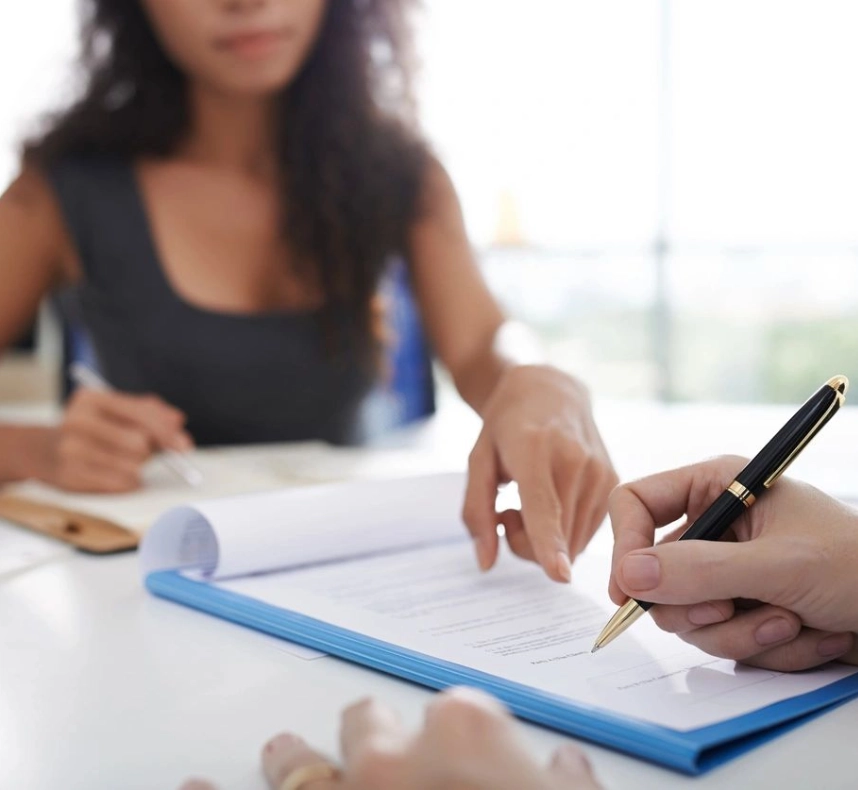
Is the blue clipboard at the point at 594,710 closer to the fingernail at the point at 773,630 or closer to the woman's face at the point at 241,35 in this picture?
the fingernail at the point at 773,630

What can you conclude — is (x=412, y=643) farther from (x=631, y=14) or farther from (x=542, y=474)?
(x=631, y=14)

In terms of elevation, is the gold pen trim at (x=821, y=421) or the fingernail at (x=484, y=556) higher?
the gold pen trim at (x=821, y=421)

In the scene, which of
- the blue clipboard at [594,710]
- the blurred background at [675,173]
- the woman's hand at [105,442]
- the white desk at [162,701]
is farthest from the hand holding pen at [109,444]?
the blurred background at [675,173]

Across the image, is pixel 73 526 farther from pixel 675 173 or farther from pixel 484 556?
pixel 675 173

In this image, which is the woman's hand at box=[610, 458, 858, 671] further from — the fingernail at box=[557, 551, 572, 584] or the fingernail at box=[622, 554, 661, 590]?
the fingernail at box=[557, 551, 572, 584]

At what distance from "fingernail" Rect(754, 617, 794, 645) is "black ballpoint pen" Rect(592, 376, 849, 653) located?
0.05 metres

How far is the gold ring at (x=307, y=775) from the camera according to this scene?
354 mm

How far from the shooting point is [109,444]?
3.36 feet

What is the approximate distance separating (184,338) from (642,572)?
111 centimetres

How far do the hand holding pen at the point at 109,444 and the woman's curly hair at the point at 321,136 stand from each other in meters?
0.50

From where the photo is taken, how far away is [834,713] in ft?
1.47

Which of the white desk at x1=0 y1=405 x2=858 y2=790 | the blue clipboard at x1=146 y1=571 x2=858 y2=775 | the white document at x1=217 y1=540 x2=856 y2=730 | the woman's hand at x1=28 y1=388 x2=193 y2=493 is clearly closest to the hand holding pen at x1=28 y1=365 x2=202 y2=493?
the woman's hand at x1=28 y1=388 x2=193 y2=493

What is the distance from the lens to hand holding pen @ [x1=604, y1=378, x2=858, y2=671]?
1.49ft

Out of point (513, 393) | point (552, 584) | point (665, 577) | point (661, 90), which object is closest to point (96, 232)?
point (513, 393)
